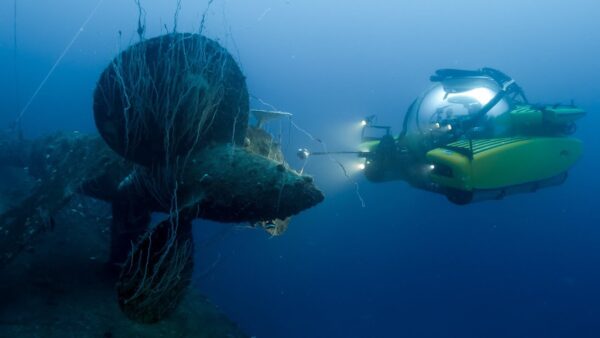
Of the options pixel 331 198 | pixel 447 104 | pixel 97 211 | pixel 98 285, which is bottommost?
pixel 331 198

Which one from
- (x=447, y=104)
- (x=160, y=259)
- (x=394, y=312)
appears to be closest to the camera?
(x=160, y=259)

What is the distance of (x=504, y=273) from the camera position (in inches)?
1033

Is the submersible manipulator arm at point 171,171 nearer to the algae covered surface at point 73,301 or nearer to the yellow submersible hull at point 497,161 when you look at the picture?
the algae covered surface at point 73,301

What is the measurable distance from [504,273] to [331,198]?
14.1m

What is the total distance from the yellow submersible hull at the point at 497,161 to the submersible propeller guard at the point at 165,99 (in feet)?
11.8

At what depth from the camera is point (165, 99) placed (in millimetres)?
4332

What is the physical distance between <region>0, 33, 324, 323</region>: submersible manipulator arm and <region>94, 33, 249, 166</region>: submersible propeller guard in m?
0.01

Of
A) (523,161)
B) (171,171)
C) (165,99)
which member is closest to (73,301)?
(171,171)

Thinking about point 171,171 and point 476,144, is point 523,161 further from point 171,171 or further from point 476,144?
point 171,171

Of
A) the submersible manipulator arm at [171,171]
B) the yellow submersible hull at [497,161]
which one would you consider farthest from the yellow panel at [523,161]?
the submersible manipulator arm at [171,171]

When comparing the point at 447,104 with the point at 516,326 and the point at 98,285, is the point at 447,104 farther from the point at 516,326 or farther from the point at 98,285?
the point at 516,326

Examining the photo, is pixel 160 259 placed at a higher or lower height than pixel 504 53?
lower

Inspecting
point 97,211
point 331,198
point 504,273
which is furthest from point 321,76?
point 97,211

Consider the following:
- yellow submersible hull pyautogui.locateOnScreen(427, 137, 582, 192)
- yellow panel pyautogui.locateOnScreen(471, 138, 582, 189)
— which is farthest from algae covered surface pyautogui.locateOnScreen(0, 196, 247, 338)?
yellow panel pyautogui.locateOnScreen(471, 138, 582, 189)
